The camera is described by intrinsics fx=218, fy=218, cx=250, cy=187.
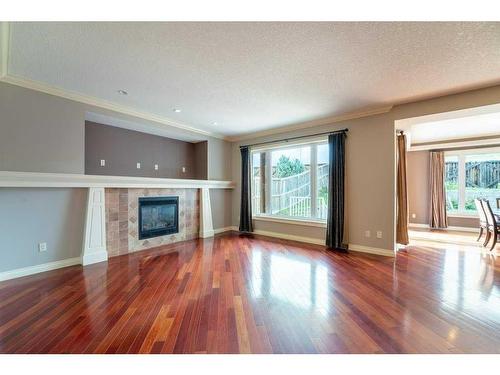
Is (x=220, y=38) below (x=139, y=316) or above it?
above

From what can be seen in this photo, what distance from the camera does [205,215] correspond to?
5355 millimetres

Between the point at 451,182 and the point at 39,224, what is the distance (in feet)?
30.8

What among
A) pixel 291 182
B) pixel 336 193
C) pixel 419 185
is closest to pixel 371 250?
pixel 336 193

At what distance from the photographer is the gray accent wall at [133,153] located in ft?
13.7

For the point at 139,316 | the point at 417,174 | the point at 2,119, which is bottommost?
the point at 139,316

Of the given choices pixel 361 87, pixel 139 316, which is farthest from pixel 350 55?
pixel 139 316

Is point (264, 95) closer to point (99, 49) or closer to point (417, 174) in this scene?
point (99, 49)

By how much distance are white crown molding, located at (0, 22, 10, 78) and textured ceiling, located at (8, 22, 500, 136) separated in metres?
0.06

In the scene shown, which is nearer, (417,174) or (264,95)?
(264,95)

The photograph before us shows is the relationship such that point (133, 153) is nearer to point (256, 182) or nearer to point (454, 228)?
point (256, 182)

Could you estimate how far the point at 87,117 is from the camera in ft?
12.6

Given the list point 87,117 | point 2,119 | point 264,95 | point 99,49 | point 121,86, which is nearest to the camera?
point 99,49

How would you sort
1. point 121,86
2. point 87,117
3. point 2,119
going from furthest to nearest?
point 87,117
point 121,86
point 2,119
